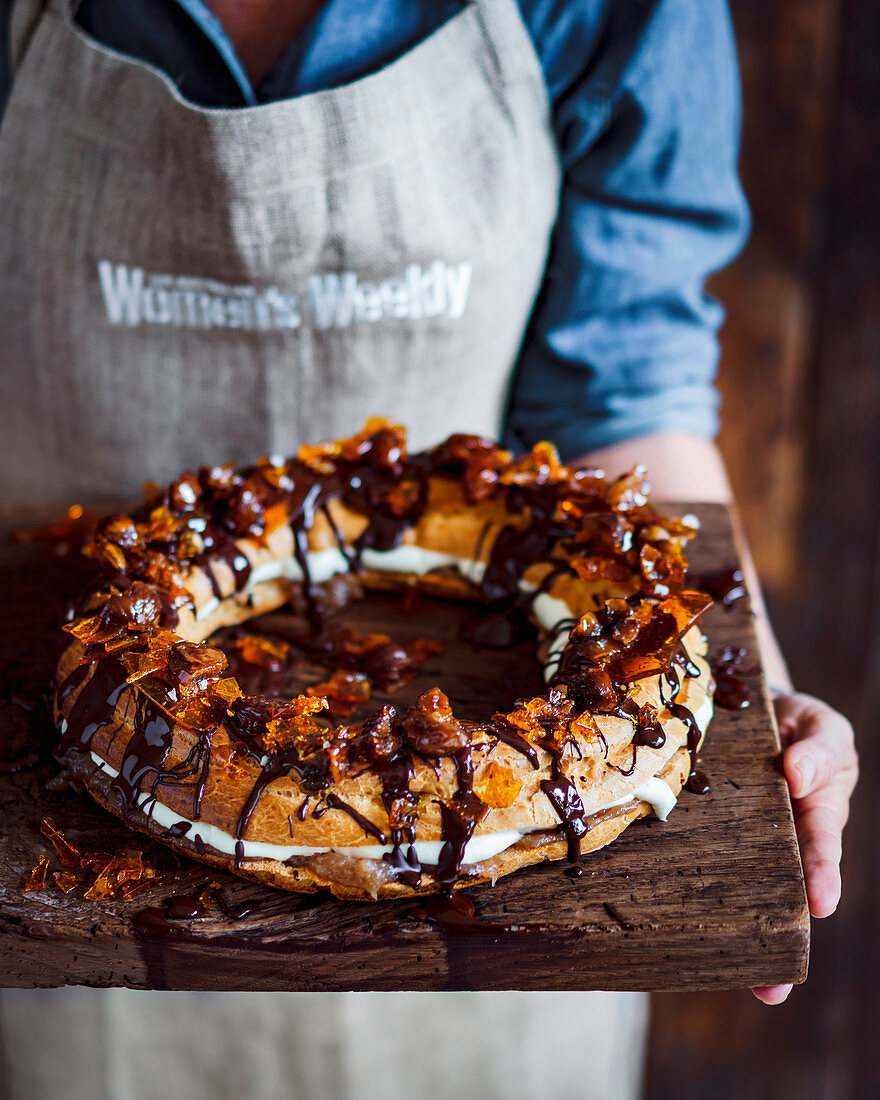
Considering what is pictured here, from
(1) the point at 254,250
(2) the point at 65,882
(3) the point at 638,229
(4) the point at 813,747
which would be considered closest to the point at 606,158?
(3) the point at 638,229

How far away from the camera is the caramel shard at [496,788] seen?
1045 mm

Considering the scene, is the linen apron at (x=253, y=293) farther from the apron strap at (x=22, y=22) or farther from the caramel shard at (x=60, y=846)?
the caramel shard at (x=60, y=846)

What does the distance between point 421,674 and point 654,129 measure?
1035 millimetres

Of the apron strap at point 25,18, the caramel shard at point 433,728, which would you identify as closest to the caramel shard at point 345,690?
the caramel shard at point 433,728

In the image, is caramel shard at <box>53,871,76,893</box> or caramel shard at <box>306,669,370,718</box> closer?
caramel shard at <box>53,871,76,893</box>

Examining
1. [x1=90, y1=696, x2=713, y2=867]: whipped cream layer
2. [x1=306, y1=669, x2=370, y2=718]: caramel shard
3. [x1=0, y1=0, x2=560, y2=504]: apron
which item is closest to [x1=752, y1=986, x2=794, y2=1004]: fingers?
[x1=90, y1=696, x2=713, y2=867]: whipped cream layer

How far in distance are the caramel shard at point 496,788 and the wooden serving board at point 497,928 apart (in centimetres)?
10

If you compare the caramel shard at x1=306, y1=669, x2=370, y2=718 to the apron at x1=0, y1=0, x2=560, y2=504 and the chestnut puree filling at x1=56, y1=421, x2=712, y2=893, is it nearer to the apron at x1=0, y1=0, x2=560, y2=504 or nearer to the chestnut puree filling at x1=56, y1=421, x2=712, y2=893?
the chestnut puree filling at x1=56, y1=421, x2=712, y2=893

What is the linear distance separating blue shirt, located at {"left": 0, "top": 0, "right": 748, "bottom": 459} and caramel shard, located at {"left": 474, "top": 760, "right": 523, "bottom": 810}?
969 millimetres

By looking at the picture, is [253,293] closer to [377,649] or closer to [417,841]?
[377,649]

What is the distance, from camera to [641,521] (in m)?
1.37

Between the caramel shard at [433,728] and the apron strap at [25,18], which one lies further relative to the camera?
the apron strap at [25,18]

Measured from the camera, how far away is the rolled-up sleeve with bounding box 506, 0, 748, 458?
170cm

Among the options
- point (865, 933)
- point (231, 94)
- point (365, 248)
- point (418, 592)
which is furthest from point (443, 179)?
point (865, 933)
